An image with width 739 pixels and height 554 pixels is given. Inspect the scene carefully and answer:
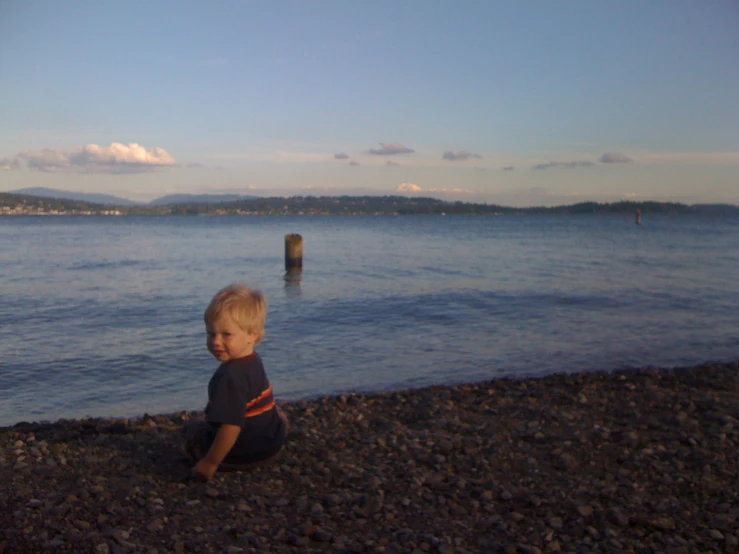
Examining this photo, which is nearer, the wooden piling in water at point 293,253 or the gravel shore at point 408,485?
the gravel shore at point 408,485

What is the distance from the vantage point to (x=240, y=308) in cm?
550

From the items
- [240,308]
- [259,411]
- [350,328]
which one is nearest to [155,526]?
[259,411]

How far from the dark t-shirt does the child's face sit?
7 centimetres

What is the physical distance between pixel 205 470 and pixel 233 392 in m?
0.65

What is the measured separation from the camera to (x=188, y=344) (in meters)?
13.7

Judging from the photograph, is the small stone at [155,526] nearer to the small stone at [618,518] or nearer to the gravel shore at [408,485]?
the gravel shore at [408,485]

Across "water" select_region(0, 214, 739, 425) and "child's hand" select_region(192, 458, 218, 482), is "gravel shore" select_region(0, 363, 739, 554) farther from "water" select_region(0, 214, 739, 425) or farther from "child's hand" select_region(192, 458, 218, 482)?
"water" select_region(0, 214, 739, 425)

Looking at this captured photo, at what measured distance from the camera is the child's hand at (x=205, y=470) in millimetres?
5496

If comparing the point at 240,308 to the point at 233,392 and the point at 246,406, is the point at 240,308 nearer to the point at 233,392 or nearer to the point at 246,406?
the point at 233,392

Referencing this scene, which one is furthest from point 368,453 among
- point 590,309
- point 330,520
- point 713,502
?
point 590,309

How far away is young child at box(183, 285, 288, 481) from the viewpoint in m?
5.49

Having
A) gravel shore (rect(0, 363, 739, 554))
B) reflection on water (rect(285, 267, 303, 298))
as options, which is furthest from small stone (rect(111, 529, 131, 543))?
reflection on water (rect(285, 267, 303, 298))

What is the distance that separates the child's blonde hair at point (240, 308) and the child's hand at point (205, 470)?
1.10m

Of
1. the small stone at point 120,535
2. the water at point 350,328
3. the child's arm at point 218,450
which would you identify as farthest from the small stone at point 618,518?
the water at point 350,328
